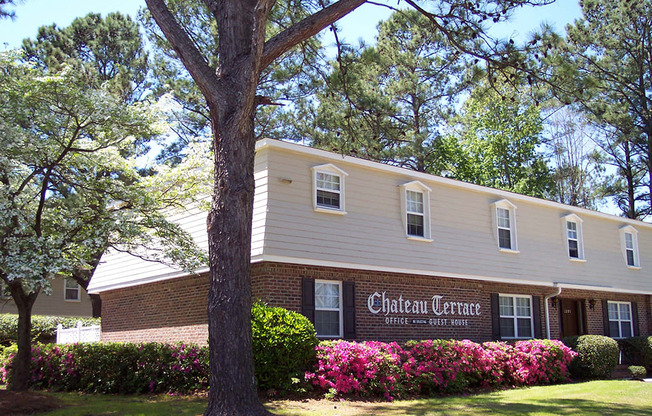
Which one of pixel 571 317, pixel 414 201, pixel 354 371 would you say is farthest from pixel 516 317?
pixel 354 371

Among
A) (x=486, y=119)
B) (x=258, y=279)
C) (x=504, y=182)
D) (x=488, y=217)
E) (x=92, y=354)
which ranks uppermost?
(x=486, y=119)

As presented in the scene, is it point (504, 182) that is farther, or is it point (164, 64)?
point (504, 182)

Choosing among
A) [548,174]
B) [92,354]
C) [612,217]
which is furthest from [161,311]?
[548,174]

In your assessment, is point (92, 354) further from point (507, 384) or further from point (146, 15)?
point (146, 15)

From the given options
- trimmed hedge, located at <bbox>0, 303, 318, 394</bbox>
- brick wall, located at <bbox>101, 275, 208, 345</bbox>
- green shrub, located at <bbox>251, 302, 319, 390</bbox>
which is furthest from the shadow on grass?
brick wall, located at <bbox>101, 275, 208, 345</bbox>

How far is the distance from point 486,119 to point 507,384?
20.4 meters

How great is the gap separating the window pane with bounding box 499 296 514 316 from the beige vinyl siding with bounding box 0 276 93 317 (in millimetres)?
21805

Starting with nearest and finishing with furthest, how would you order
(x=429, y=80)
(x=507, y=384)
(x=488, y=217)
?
(x=507, y=384) → (x=488, y=217) → (x=429, y=80)

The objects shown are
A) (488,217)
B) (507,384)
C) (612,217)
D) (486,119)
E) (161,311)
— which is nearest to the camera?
(507,384)

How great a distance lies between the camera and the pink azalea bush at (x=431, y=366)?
12.4m

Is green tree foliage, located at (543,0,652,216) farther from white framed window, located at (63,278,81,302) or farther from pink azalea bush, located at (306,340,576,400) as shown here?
white framed window, located at (63,278,81,302)

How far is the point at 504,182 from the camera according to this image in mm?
33844

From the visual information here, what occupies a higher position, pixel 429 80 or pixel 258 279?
pixel 429 80

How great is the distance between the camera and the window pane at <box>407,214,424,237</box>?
17.1 metres
